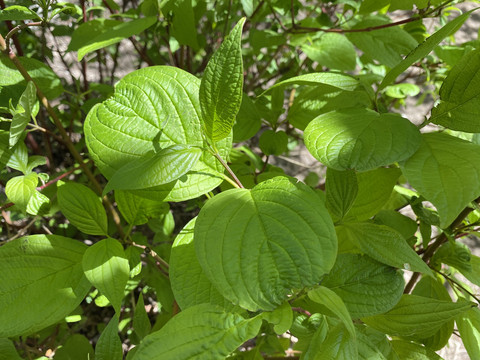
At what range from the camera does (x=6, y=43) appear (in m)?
0.77

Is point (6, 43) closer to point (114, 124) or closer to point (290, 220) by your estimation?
point (114, 124)

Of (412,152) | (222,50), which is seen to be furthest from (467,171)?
(222,50)

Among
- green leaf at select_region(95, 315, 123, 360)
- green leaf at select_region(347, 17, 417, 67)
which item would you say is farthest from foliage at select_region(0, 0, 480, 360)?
green leaf at select_region(347, 17, 417, 67)

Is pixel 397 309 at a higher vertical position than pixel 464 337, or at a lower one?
higher

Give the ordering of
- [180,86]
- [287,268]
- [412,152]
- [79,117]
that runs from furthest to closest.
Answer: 1. [79,117]
2. [180,86]
3. [412,152]
4. [287,268]

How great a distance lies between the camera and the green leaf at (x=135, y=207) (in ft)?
2.80

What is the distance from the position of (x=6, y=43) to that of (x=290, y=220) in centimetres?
64

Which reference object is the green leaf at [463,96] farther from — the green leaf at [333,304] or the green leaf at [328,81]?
the green leaf at [333,304]

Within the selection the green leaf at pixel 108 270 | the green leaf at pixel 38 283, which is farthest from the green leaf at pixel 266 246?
the green leaf at pixel 38 283

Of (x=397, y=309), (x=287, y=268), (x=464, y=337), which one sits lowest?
(x=464, y=337)

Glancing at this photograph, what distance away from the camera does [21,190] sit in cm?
75

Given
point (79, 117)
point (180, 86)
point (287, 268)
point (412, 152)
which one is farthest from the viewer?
point (79, 117)

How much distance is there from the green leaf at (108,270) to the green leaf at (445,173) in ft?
1.69

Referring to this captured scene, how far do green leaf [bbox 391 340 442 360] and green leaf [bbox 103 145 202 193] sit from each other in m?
0.57
